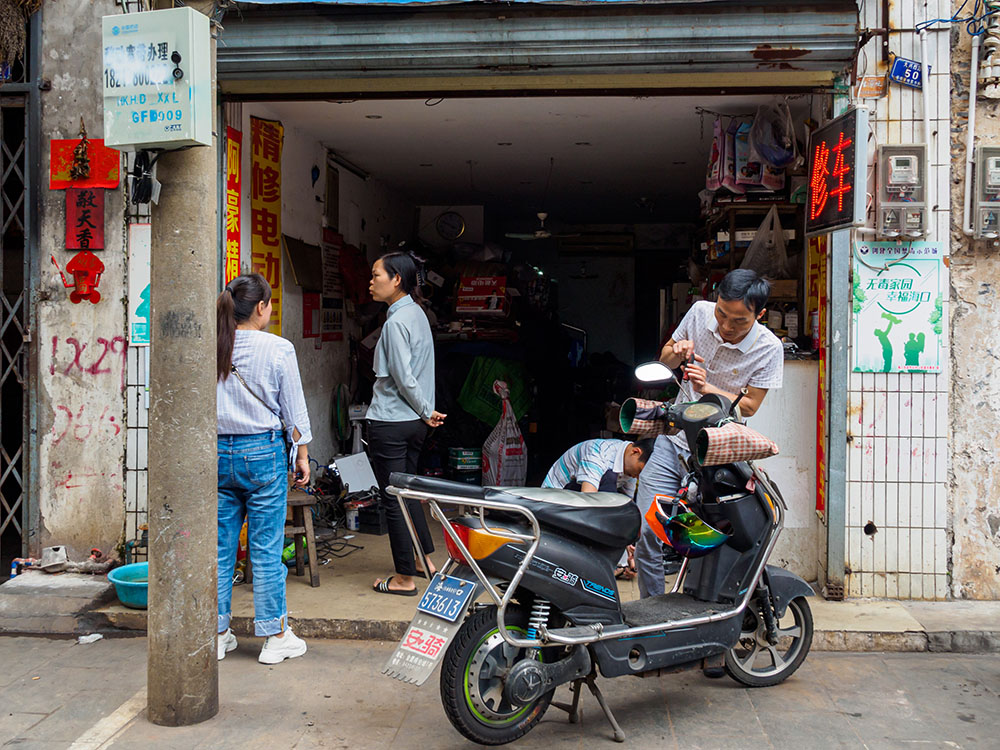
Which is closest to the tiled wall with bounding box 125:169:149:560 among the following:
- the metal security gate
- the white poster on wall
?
the white poster on wall

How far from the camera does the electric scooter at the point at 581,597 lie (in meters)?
3.14

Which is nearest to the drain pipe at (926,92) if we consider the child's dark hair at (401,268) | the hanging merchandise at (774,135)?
the hanging merchandise at (774,135)

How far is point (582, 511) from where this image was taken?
339 centimetres

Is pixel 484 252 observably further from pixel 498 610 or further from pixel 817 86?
pixel 498 610

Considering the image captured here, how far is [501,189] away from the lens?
9.70 metres

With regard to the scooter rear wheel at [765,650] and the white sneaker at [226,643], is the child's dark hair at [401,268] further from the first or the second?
the scooter rear wheel at [765,650]

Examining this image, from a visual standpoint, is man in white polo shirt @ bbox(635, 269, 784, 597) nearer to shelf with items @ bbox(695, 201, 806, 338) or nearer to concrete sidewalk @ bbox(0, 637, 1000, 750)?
concrete sidewalk @ bbox(0, 637, 1000, 750)

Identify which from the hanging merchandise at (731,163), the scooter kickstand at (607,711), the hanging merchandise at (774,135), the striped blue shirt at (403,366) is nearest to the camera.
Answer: the scooter kickstand at (607,711)

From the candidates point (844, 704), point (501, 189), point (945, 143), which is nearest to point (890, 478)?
point (844, 704)

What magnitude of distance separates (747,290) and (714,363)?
463mm

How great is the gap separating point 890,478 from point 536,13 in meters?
3.16

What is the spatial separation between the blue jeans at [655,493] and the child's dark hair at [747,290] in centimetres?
76

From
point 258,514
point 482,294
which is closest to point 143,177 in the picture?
point 258,514

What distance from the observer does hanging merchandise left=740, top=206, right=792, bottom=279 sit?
5.65 metres
